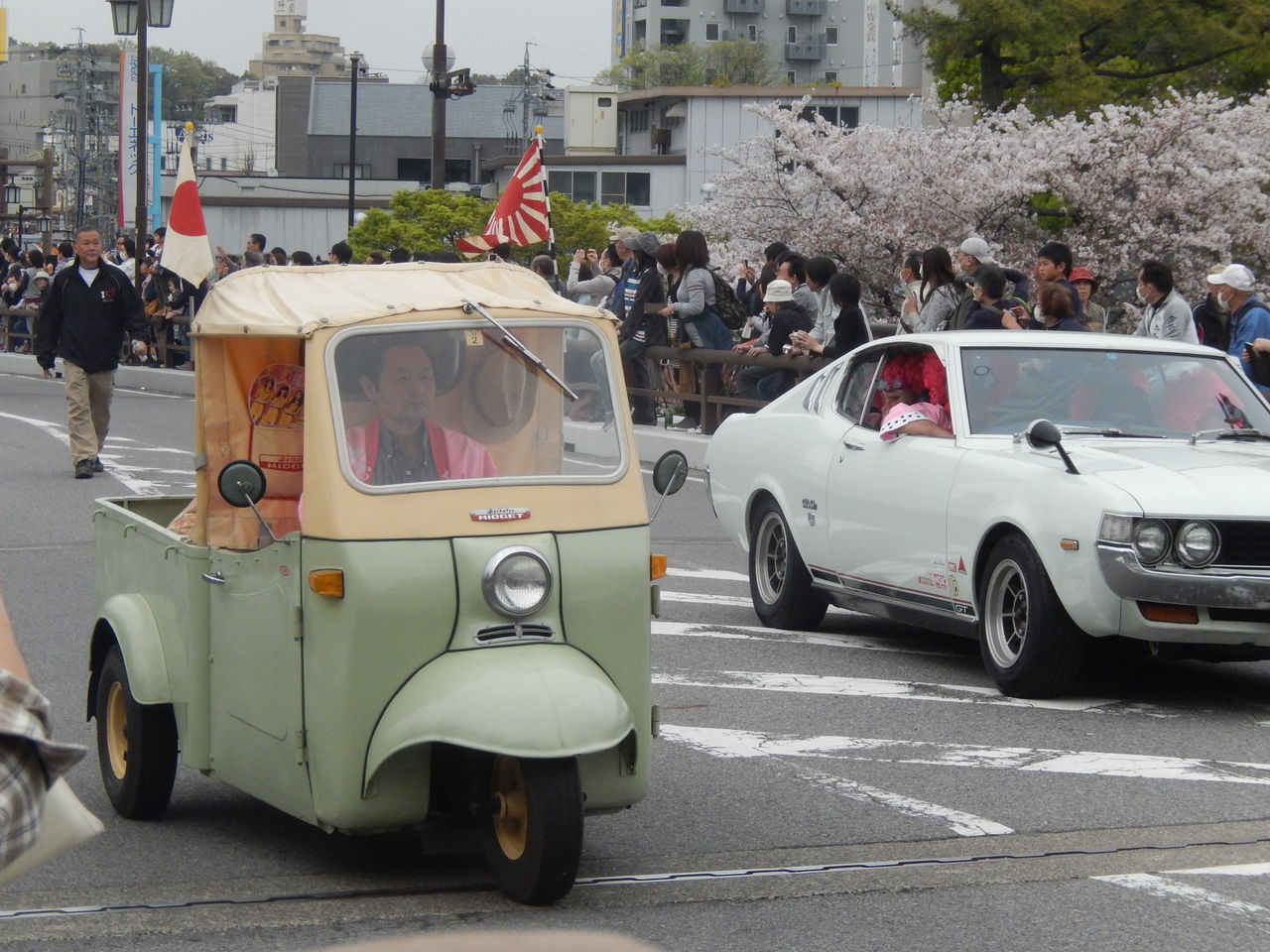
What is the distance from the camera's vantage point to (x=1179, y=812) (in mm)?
6410

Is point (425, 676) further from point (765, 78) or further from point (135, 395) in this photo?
point (765, 78)

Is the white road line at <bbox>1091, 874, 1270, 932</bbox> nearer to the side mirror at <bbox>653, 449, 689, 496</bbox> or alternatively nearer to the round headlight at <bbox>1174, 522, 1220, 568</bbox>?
the side mirror at <bbox>653, 449, 689, 496</bbox>

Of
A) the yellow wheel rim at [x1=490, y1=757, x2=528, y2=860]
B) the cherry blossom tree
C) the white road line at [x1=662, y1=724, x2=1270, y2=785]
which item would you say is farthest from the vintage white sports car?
the cherry blossom tree

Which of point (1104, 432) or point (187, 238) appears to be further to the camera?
point (187, 238)

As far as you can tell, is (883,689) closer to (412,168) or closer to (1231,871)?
(1231,871)

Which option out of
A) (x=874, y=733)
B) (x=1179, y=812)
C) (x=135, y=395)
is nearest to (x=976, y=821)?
(x=1179, y=812)

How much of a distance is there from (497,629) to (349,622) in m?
0.40

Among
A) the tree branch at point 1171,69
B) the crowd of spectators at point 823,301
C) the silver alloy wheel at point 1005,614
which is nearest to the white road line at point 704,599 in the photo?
the crowd of spectators at point 823,301

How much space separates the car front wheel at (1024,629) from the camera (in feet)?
26.7

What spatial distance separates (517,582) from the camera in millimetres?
5359

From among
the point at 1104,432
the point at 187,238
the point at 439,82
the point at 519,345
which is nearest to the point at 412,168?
the point at 439,82

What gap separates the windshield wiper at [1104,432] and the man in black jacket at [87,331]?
32.0 feet

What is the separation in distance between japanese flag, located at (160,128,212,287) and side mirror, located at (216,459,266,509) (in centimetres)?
712

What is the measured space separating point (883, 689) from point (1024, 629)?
2.21 ft
